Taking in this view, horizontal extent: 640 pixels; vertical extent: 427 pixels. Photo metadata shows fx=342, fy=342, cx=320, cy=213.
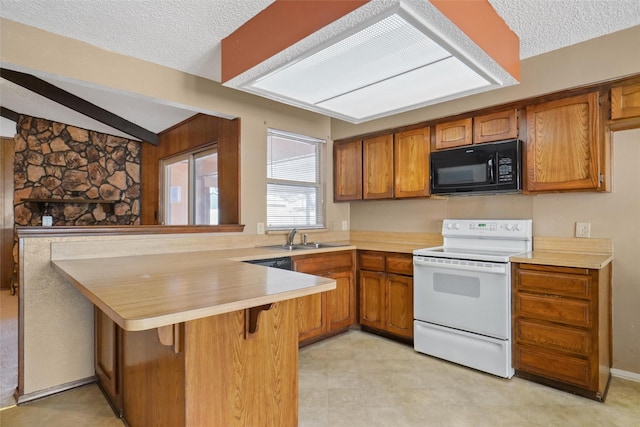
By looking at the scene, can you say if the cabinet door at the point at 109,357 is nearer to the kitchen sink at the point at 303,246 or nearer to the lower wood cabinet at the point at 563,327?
the kitchen sink at the point at 303,246

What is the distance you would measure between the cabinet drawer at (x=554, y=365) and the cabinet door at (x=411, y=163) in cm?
152

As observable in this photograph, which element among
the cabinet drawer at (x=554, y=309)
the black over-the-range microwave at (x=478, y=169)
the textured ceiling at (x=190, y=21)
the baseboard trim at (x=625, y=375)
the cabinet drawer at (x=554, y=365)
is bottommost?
the baseboard trim at (x=625, y=375)

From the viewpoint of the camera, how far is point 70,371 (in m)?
2.35

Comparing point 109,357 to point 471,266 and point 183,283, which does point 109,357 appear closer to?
point 183,283

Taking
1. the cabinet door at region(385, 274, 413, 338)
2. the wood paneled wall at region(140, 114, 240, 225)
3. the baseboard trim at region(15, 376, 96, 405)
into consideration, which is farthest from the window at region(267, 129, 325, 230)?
the baseboard trim at region(15, 376, 96, 405)

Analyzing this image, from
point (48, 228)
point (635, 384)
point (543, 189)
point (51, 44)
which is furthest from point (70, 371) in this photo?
point (635, 384)

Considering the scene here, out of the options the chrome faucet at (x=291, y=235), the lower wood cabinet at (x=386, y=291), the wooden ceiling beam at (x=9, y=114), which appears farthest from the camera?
the wooden ceiling beam at (x=9, y=114)

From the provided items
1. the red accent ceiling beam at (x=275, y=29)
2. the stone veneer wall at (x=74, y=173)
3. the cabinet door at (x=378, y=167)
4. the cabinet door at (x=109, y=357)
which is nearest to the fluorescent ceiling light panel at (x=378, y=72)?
the red accent ceiling beam at (x=275, y=29)

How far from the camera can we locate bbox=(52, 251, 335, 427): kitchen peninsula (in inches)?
48.2

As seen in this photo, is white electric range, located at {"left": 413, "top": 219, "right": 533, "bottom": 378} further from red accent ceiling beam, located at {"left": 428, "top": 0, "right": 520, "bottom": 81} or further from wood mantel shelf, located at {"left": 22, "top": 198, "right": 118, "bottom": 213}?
wood mantel shelf, located at {"left": 22, "top": 198, "right": 118, "bottom": 213}

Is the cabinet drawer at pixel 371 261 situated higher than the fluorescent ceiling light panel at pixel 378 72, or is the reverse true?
the fluorescent ceiling light panel at pixel 378 72

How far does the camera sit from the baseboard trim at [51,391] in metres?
2.16

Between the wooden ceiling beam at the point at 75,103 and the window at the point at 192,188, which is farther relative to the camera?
the window at the point at 192,188

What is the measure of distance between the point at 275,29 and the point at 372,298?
2.45 meters
